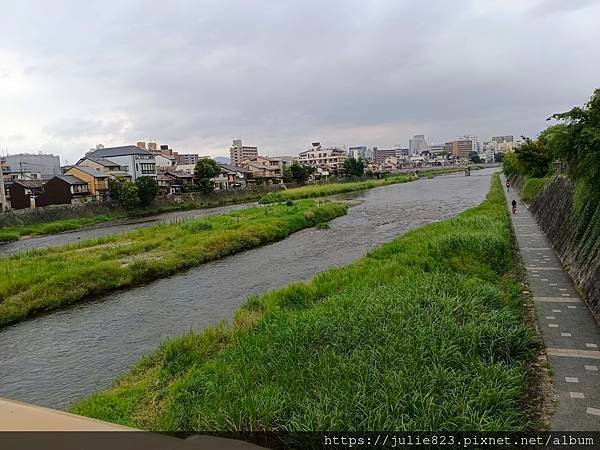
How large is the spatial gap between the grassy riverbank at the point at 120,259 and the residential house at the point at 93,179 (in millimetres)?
26353

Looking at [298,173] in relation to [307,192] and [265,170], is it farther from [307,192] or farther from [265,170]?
[307,192]

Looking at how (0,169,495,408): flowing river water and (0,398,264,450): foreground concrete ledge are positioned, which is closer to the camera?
(0,398,264,450): foreground concrete ledge

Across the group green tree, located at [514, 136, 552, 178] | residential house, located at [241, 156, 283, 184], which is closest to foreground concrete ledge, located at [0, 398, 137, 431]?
green tree, located at [514, 136, 552, 178]

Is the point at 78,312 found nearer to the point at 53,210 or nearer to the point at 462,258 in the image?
the point at 462,258

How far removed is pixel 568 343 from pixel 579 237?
585cm

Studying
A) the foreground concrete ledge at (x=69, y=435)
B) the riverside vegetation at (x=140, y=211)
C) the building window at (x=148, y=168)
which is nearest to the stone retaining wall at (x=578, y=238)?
the foreground concrete ledge at (x=69, y=435)

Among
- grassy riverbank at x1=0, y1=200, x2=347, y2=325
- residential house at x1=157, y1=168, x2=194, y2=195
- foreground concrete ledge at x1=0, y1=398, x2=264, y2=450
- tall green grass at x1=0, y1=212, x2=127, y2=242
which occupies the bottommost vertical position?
grassy riverbank at x1=0, y1=200, x2=347, y2=325

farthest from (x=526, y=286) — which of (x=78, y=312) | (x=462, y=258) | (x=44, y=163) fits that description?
(x=44, y=163)

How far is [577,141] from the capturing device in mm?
9188

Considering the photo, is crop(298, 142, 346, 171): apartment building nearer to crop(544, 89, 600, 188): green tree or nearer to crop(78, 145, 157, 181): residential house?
crop(78, 145, 157, 181): residential house

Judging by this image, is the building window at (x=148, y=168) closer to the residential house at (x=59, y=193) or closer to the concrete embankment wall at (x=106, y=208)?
the concrete embankment wall at (x=106, y=208)

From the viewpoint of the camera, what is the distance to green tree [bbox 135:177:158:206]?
147ft

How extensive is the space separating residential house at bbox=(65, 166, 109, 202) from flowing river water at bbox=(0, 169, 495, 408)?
3437cm

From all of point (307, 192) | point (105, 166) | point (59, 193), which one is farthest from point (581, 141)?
point (105, 166)
